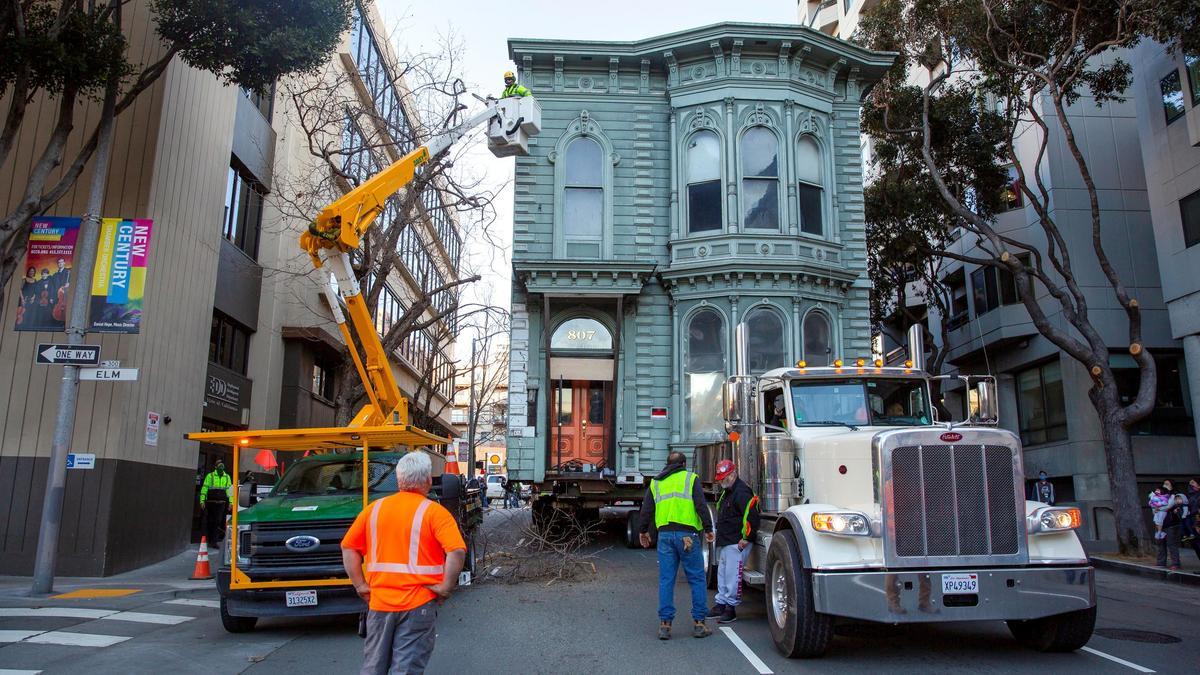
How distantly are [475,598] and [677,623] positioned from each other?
3.14m

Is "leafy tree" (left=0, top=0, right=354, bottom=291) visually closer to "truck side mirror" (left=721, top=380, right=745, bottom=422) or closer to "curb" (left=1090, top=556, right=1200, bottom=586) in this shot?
"truck side mirror" (left=721, top=380, right=745, bottom=422)

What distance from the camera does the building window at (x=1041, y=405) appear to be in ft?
81.9

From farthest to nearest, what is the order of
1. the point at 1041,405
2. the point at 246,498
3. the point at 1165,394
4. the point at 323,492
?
the point at 1041,405
the point at 1165,394
the point at 323,492
the point at 246,498

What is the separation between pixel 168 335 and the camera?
Answer: 15.5 metres

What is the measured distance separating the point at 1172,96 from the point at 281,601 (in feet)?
71.3

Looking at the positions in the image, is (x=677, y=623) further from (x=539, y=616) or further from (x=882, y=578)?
(x=882, y=578)

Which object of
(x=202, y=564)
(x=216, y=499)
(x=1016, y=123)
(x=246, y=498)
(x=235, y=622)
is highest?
(x=1016, y=123)

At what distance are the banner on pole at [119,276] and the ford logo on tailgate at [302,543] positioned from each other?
543 cm

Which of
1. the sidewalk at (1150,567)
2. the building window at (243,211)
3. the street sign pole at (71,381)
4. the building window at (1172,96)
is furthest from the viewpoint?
the building window at (243,211)

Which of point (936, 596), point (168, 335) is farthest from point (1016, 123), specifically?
point (168, 335)

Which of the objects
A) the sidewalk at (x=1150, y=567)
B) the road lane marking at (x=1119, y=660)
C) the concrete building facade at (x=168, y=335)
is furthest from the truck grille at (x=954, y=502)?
the concrete building facade at (x=168, y=335)

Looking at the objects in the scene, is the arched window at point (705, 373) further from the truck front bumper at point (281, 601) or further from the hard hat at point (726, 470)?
the truck front bumper at point (281, 601)

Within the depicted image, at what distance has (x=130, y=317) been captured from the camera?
12.2m

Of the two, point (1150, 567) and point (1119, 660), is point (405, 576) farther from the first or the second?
point (1150, 567)
